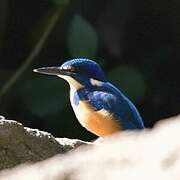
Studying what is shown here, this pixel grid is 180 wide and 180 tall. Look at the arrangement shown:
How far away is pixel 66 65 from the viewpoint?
184 cm

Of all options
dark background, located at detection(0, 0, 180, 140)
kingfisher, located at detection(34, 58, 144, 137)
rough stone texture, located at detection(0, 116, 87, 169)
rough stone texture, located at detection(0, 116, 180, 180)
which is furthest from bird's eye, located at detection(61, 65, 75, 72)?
rough stone texture, located at detection(0, 116, 180, 180)

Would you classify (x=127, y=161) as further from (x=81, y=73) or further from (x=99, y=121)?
(x=81, y=73)

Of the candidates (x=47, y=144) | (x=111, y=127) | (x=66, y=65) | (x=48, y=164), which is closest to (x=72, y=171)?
(x=48, y=164)

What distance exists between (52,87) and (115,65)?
25 cm

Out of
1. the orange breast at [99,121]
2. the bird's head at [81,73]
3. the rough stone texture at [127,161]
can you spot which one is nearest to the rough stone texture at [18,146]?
the orange breast at [99,121]

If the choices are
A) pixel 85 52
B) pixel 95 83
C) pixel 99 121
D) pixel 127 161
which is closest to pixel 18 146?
pixel 99 121

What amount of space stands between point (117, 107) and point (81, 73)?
0.48ft

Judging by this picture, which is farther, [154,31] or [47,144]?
[154,31]

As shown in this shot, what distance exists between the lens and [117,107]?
172cm

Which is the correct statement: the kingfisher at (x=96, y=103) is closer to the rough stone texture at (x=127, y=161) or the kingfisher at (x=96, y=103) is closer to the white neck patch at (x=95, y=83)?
the white neck patch at (x=95, y=83)

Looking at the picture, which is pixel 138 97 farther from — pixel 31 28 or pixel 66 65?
pixel 66 65

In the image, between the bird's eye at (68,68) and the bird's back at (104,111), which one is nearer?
the bird's back at (104,111)

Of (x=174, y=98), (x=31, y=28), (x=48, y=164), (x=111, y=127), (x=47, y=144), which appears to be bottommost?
(x=174, y=98)

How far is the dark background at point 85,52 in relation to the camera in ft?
9.30
